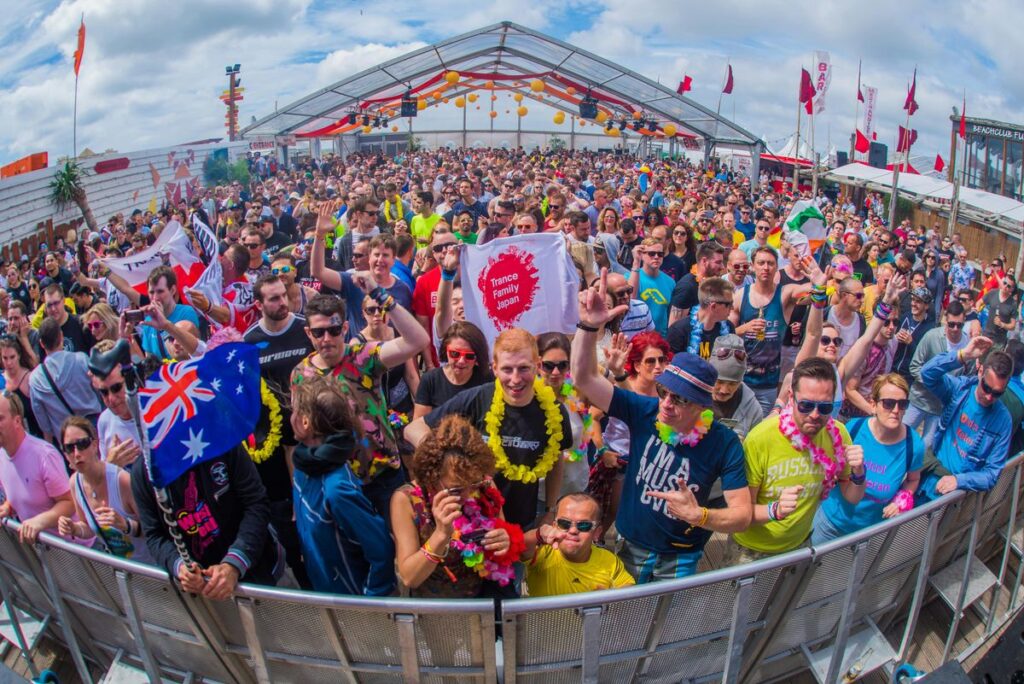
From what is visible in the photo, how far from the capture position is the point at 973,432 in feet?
13.0

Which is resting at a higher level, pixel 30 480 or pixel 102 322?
pixel 102 322

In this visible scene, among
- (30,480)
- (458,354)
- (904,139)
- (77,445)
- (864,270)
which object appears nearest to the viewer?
(77,445)

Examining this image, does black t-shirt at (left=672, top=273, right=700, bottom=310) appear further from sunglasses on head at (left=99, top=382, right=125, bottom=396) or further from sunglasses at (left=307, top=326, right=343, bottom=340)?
sunglasses on head at (left=99, top=382, right=125, bottom=396)

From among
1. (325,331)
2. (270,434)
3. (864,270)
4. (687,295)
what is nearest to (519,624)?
(270,434)

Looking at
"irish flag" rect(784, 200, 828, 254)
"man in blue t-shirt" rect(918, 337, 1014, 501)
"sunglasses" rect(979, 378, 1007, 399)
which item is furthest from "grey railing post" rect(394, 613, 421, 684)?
"irish flag" rect(784, 200, 828, 254)

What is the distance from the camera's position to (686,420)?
305 centimetres

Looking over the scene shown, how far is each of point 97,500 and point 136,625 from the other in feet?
2.27

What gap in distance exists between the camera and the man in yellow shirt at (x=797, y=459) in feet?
10.6

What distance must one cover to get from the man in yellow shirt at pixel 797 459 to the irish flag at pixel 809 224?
187 inches

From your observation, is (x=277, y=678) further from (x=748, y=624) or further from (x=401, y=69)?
(x=401, y=69)

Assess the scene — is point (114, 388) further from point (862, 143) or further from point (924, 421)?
point (862, 143)

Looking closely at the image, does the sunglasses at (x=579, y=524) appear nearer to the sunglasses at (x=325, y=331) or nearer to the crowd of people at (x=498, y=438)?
the crowd of people at (x=498, y=438)

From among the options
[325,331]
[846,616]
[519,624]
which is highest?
[325,331]

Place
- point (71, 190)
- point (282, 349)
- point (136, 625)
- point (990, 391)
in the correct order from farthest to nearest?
point (71, 190), point (282, 349), point (990, 391), point (136, 625)
